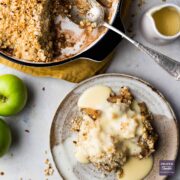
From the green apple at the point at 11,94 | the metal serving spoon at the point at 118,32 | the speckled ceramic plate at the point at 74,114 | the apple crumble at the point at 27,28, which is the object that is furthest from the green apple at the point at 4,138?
the metal serving spoon at the point at 118,32

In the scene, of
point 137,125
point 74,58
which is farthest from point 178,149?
point 74,58

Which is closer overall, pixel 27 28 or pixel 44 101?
pixel 27 28

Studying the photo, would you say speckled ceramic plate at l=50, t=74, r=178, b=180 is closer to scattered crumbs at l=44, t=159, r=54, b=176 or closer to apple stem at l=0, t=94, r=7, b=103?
scattered crumbs at l=44, t=159, r=54, b=176

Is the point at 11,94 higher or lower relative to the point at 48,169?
higher

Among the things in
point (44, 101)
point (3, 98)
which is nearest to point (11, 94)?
point (3, 98)

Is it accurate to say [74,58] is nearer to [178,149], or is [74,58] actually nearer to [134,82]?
[134,82]

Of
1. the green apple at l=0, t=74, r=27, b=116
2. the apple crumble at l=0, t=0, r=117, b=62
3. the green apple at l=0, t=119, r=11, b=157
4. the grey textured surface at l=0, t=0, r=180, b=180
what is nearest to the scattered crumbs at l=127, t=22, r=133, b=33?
the grey textured surface at l=0, t=0, r=180, b=180

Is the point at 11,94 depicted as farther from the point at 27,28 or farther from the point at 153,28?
the point at 153,28
